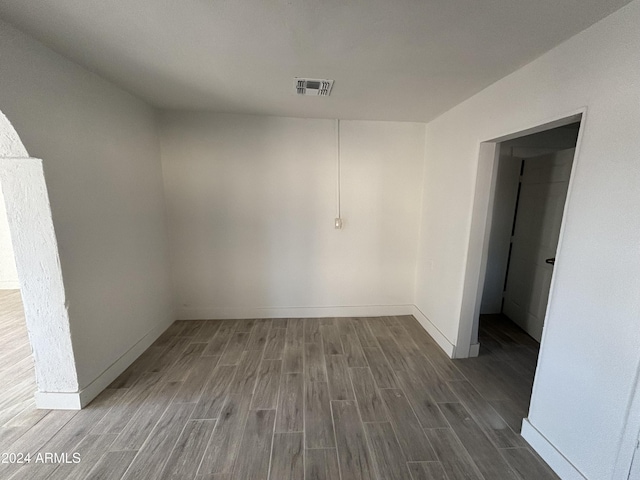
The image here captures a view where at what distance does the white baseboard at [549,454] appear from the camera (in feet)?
4.38

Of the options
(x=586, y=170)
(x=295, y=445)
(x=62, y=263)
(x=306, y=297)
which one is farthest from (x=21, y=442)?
(x=586, y=170)

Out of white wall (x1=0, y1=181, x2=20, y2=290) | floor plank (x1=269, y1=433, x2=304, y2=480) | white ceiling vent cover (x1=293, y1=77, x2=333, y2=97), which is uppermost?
white ceiling vent cover (x1=293, y1=77, x2=333, y2=97)

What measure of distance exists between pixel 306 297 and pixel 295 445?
5.90 ft

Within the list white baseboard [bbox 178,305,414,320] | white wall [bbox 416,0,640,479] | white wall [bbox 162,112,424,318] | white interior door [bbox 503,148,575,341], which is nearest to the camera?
white wall [bbox 416,0,640,479]

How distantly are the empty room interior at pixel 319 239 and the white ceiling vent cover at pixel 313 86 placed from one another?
0.04 meters

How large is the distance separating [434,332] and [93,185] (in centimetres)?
357

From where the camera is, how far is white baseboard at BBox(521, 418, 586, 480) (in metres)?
1.34

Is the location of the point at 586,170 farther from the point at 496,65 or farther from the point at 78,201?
the point at 78,201

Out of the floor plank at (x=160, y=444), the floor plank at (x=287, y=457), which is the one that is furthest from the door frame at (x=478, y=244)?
the floor plank at (x=160, y=444)

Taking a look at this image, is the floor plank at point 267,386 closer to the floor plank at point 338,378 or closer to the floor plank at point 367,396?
the floor plank at point 338,378

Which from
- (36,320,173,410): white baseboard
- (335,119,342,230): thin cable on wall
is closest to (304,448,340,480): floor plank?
(36,320,173,410): white baseboard

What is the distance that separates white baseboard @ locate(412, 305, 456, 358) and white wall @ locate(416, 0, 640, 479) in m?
0.89

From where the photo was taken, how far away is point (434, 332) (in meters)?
2.79

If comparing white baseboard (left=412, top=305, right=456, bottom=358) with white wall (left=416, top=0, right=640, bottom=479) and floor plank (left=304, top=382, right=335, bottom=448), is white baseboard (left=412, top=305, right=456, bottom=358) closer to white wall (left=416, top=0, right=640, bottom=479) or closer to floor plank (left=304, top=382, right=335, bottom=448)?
white wall (left=416, top=0, right=640, bottom=479)
